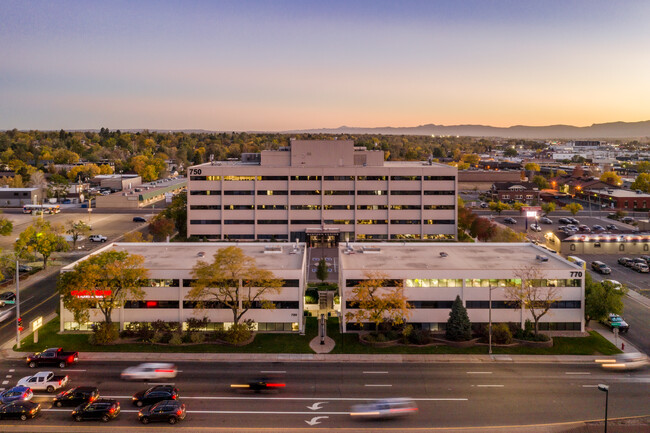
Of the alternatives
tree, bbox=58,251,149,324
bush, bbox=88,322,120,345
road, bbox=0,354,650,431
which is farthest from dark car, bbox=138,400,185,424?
tree, bbox=58,251,149,324

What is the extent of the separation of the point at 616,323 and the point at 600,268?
26.1 meters

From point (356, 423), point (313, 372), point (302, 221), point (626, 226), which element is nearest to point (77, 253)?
point (302, 221)

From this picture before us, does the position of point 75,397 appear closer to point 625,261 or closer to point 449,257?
point 449,257

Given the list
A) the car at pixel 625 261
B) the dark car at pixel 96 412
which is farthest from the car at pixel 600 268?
the dark car at pixel 96 412

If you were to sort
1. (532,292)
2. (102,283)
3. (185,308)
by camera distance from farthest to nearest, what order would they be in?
(185,308)
(532,292)
(102,283)

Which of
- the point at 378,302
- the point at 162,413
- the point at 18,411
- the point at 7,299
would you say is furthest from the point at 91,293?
the point at 378,302

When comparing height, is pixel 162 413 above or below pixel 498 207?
below

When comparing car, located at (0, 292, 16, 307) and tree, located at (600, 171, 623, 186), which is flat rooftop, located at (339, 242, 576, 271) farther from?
tree, located at (600, 171, 623, 186)

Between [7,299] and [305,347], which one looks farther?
[7,299]

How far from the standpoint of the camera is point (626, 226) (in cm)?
11200

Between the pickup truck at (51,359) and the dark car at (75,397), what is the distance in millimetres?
6880

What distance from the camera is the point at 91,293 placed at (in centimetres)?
4831

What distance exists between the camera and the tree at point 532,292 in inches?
1972

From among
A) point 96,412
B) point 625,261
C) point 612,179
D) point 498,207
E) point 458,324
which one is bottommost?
point 96,412
